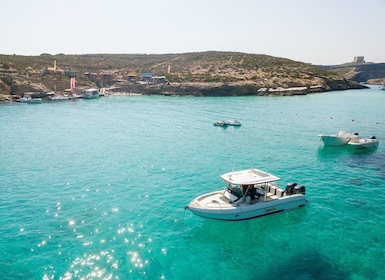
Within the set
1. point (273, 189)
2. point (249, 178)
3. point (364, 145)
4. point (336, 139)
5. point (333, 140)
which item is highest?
point (336, 139)

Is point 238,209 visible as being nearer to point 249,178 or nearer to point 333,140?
point 249,178

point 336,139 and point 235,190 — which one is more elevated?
point 336,139

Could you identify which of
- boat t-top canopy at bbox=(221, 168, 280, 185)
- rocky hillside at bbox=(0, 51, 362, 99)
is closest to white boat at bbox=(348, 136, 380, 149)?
boat t-top canopy at bbox=(221, 168, 280, 185)

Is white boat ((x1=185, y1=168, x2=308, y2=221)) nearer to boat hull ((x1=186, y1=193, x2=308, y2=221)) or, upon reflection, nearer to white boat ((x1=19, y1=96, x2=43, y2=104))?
boat hull ((x1=186, y1=193, x2=308, y2=221))

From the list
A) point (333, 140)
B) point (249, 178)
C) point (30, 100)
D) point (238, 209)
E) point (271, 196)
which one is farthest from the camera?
point (30, 100)

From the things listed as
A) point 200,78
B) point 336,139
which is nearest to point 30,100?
point 200,78

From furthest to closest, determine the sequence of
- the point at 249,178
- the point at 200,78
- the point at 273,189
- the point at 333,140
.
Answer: the point at 200,78
the point at 333,140
the point at 273,189
the point at 249,178
